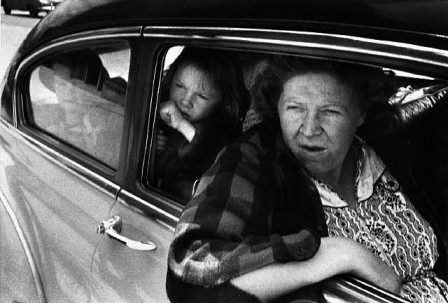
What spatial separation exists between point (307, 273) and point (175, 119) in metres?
0.70

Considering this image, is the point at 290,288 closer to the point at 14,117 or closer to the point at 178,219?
the point at 178,219

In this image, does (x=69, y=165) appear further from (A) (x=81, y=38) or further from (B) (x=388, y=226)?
(B) (x=388, y=226)

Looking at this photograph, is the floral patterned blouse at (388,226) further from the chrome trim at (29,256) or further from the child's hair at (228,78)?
the chrome trim at (29,256)

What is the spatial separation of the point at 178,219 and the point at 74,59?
36.9 inches

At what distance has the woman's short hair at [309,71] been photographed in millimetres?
1540

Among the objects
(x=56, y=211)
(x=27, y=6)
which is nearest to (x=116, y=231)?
(x=56, y=211)

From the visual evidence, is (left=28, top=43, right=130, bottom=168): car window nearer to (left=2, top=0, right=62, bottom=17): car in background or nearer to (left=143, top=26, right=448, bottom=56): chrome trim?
(left=143, top=26, right=448, bottom=56): chrome trim

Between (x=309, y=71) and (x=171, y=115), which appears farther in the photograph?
(x=171, y=115)

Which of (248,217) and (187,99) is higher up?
(187,99)

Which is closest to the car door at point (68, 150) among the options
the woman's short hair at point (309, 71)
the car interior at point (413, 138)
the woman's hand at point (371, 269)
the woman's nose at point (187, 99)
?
the woman's nose at point (187, 99)

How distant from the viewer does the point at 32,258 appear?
261 cm

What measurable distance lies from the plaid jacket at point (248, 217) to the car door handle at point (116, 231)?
277 millimetres

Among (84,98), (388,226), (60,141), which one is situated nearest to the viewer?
(388,226)

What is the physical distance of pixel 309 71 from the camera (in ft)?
5.24
